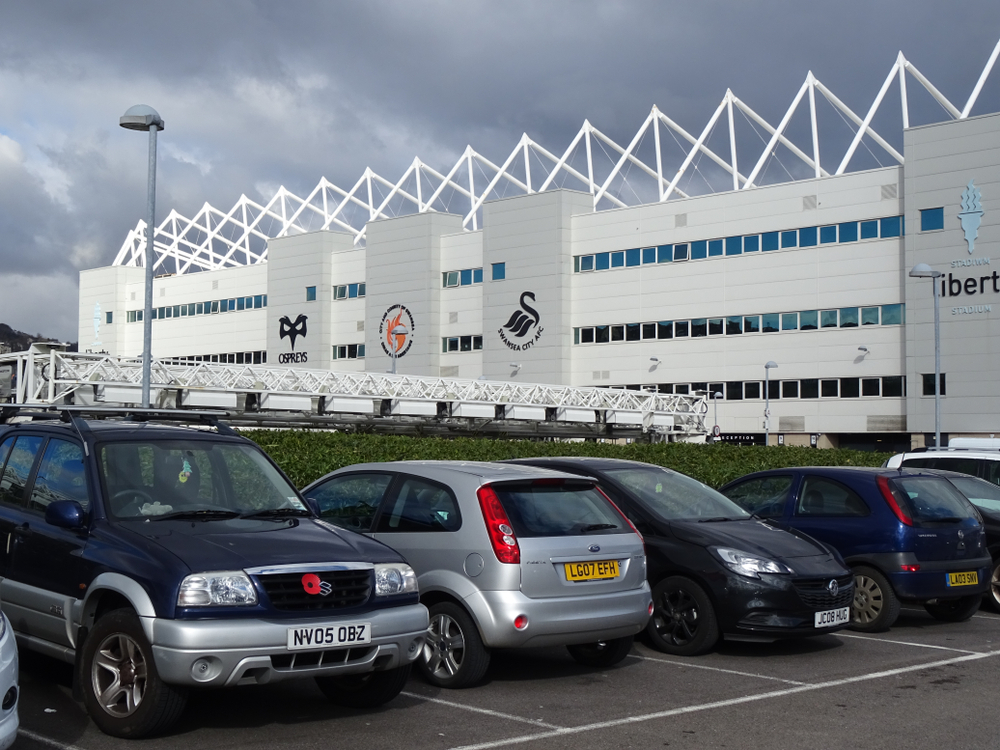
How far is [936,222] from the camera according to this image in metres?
49.4

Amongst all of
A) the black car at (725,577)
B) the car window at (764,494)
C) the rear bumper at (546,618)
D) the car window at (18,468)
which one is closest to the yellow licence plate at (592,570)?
the rear bumper at (546,618)

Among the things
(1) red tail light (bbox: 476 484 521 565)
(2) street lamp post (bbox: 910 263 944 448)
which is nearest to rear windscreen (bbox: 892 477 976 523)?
(1) red tail light (bbox: 476 484 521 565)

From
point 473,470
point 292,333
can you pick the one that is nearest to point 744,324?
point 292,333

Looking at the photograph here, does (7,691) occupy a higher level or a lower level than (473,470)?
lower

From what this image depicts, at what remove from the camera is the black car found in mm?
8977

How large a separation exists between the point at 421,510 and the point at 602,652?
182 cm

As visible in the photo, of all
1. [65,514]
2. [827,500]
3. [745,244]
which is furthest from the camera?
[745,244]

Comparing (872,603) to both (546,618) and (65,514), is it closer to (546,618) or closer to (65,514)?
(546,618)

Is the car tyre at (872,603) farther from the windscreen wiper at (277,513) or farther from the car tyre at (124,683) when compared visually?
the car tyre at (124,683)

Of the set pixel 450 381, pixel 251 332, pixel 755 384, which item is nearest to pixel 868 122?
pixel 755 384

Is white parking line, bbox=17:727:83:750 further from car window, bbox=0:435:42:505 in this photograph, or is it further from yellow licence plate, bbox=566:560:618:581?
yellow licence plate, bbox=566:560:618:581

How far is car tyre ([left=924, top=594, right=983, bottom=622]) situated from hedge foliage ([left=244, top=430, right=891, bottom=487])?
698 centimetres

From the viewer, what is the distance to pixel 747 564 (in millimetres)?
9086

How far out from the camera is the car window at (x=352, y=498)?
8469 millimetres
